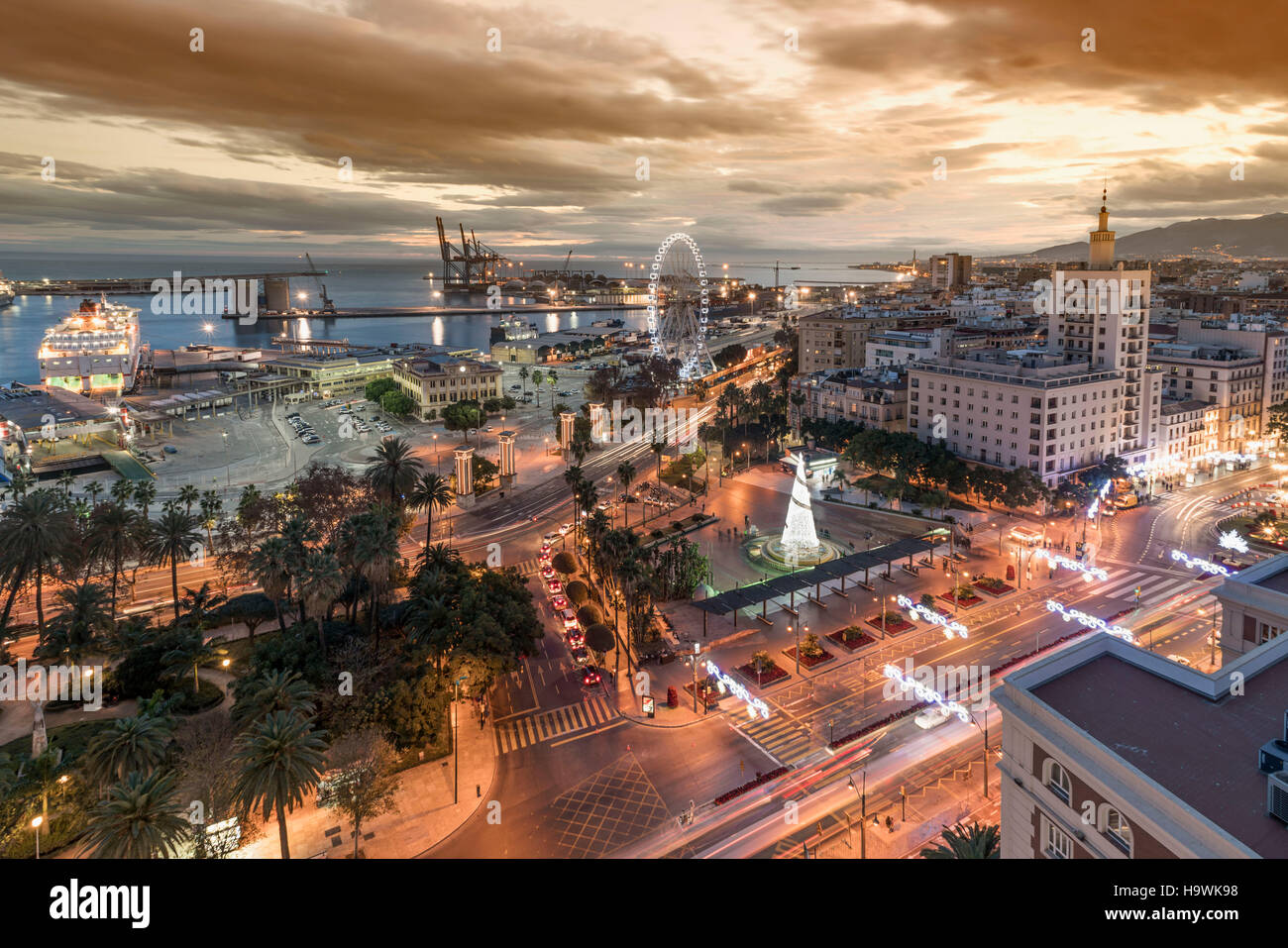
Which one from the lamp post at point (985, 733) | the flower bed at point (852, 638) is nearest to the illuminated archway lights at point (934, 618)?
the flower bed at point (852, 638)

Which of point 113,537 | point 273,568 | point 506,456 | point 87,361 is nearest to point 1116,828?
point 273,568

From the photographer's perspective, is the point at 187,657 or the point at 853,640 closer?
the point at 187,657

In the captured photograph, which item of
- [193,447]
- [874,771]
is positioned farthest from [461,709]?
[193,447]

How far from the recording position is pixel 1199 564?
45.9m

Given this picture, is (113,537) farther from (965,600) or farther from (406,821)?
(965,600)

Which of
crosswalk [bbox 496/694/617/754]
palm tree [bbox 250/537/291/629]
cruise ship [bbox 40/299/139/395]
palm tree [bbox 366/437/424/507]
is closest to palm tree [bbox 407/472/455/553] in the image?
palm tree [bbox 366/437/424/507]

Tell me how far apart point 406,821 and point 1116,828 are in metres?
21.0

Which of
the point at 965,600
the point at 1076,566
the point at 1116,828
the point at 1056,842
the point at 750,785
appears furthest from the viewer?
the point at 1076,566

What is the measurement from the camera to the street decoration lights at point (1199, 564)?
4512 centimetres

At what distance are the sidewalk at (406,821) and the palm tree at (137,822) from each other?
19.2 feet

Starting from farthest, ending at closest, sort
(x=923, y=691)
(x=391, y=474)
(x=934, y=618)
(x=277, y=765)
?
1. (x=391, y=474)
2. (x=934, y=618)
3. (x=923, y=691)
4. (x=277, y=765)

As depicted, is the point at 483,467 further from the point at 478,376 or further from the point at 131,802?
the point at 131,802
